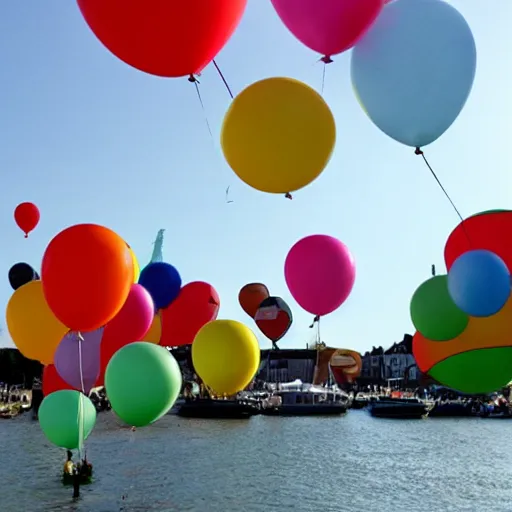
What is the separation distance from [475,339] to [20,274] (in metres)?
12.8

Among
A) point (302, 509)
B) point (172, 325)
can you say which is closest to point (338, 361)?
point (302, 509)

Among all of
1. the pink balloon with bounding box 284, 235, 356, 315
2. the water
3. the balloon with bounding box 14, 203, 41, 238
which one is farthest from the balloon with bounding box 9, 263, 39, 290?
the pink balloon with bounding box 284, 235, 356, 315

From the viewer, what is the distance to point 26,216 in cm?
1634

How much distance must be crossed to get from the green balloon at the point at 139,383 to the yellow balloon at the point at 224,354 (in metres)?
0.61

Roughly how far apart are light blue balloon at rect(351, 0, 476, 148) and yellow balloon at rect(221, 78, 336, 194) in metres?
0.46

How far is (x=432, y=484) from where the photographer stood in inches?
707

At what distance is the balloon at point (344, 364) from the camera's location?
5778 cm

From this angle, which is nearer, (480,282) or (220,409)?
(480,282)

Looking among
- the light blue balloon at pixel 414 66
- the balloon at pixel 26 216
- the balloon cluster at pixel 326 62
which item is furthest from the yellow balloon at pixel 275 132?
the balloon at pixel 26 216

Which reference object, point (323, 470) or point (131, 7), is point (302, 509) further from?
point (131, 7)

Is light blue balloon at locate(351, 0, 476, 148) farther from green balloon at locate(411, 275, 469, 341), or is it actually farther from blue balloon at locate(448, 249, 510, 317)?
green balloon at locate(411, 275, 469, 341)

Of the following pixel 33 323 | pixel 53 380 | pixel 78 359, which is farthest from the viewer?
pixel 53 380

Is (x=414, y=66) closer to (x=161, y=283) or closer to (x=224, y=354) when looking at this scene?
(x=224, y=354)

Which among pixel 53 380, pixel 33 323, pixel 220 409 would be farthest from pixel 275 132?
pixel 220 409
